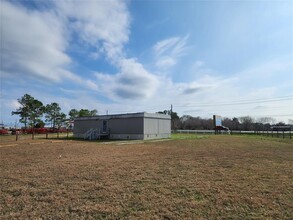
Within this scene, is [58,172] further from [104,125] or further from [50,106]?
[50,106]

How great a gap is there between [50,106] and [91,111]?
10904 mm

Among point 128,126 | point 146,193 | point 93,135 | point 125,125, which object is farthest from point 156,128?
point 146,193

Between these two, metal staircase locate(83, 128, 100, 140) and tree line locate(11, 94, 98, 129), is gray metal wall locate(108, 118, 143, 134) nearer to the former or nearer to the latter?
metal staircase locate(83, 128, 100, 140)

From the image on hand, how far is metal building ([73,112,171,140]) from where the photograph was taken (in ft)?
75.9

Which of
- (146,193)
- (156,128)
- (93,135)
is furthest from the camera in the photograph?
(156,128)

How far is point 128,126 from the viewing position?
78.4ft

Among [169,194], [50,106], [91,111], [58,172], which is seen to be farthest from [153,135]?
[91,111]

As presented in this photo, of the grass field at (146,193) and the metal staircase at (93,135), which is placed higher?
the metal staircase at (93,135)

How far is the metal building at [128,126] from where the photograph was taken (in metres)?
23.1

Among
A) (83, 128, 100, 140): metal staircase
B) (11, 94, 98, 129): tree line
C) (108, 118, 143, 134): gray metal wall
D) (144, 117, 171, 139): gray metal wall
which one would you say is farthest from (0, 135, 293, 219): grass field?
(11, 94, 98, 129): tree line

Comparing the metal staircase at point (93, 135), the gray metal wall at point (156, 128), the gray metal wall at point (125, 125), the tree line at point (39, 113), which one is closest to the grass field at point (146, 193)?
the gray metal wall at point (125, 125)

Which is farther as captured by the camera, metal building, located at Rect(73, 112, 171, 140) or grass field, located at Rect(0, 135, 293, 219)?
metal building, located at Rect(73, 112, 171, 140)

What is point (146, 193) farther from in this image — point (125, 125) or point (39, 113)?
point (39, 113)

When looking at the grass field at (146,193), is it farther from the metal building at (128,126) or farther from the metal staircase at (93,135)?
the metal staircase at (93,135)
